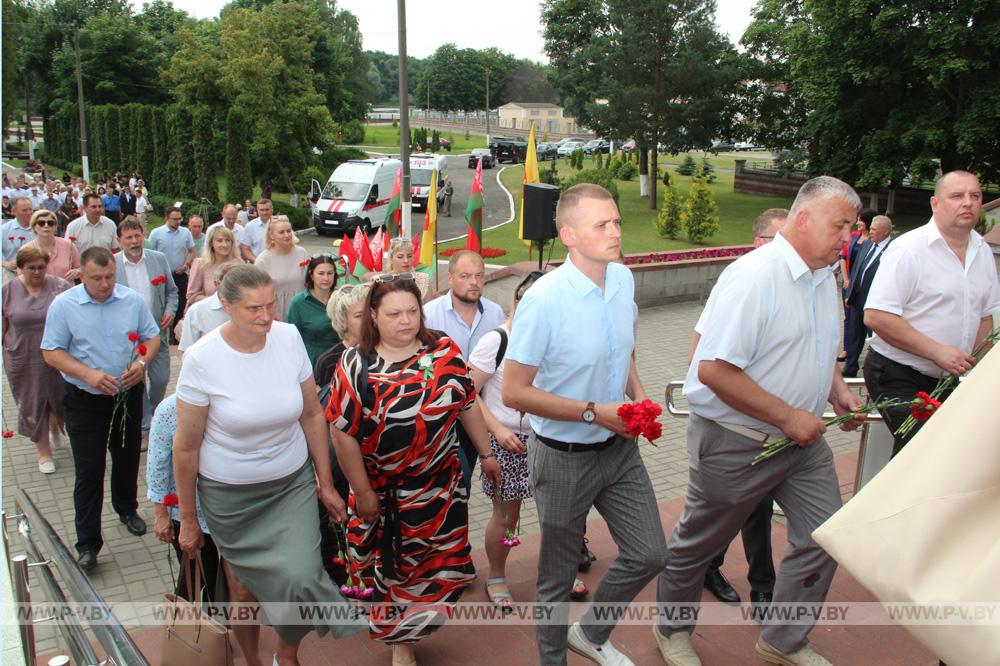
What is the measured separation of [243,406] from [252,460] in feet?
0.80

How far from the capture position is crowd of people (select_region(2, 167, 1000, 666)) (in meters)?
3.44

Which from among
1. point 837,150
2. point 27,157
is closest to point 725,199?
point 837,150

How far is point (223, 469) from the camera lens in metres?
3.68

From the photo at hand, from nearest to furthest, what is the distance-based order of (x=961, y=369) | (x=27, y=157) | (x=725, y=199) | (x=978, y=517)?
(x=978, y=517) → (x=961, y=369) → (x=725, y=199) → (x=27, y=157)

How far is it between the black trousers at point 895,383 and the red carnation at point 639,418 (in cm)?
177

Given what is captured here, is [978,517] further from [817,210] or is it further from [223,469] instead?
[223,469]

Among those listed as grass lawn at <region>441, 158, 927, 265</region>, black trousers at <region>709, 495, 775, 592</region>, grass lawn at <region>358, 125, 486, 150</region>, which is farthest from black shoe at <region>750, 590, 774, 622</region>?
grass lawn at <region>358, 125, 486, 150</region>

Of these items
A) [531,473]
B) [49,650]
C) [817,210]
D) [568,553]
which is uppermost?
[817,210]

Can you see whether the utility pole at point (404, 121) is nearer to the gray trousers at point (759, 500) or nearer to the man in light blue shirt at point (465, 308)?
the man in light blue shirt at point (465, 308)

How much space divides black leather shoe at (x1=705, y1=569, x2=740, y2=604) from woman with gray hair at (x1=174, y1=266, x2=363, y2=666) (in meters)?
1.89

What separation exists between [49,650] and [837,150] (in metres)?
30.7

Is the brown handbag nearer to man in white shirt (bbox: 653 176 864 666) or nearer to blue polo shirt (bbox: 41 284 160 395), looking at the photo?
man in white shirt (bbox: 653 176 864 666)

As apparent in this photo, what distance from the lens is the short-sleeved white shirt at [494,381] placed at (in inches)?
173

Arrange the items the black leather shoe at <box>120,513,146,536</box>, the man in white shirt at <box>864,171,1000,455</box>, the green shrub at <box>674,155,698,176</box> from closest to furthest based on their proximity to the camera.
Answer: the man in white shirt at <box>864,171,1000,455</box> < the black leather shoe at <box>120,513,146,536</box> < the green shrub at <box>674,155,698,176</box>
